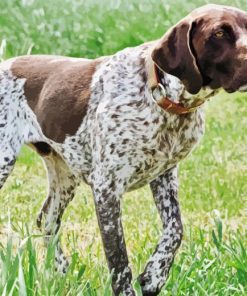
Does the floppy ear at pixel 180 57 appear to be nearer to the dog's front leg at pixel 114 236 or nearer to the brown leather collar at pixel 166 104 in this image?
the brown leather collar at pixel 166 104

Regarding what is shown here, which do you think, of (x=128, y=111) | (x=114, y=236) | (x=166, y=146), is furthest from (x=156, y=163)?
(x=114, y=236)

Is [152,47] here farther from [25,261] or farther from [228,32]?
[25,261]

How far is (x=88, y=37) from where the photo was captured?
11.8 m

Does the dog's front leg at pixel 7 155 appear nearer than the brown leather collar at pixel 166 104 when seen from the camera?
No

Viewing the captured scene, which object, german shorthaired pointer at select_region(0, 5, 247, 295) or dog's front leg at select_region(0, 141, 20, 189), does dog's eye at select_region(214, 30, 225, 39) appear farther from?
dog's front leg at select_region(0, 141, 20, 189)

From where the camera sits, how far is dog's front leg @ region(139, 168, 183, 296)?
5789 mm

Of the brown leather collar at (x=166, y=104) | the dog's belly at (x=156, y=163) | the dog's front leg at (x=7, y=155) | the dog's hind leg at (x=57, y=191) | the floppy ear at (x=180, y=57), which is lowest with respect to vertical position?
the dog's hind leg at (x=57, y=191)

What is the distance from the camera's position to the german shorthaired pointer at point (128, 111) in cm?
534

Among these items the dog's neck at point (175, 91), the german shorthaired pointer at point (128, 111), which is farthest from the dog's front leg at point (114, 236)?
the dog's neck at point (175, 91)

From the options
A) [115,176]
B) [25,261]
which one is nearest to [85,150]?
[115,176]

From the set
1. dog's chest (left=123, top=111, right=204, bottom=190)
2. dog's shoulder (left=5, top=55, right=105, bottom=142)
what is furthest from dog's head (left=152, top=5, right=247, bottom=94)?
dog's shoulder (left=5, top=55, right=105, bottom=142)

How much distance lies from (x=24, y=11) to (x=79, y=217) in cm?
475

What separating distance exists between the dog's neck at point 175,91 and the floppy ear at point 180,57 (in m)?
0.14

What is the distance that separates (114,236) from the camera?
5.77m
